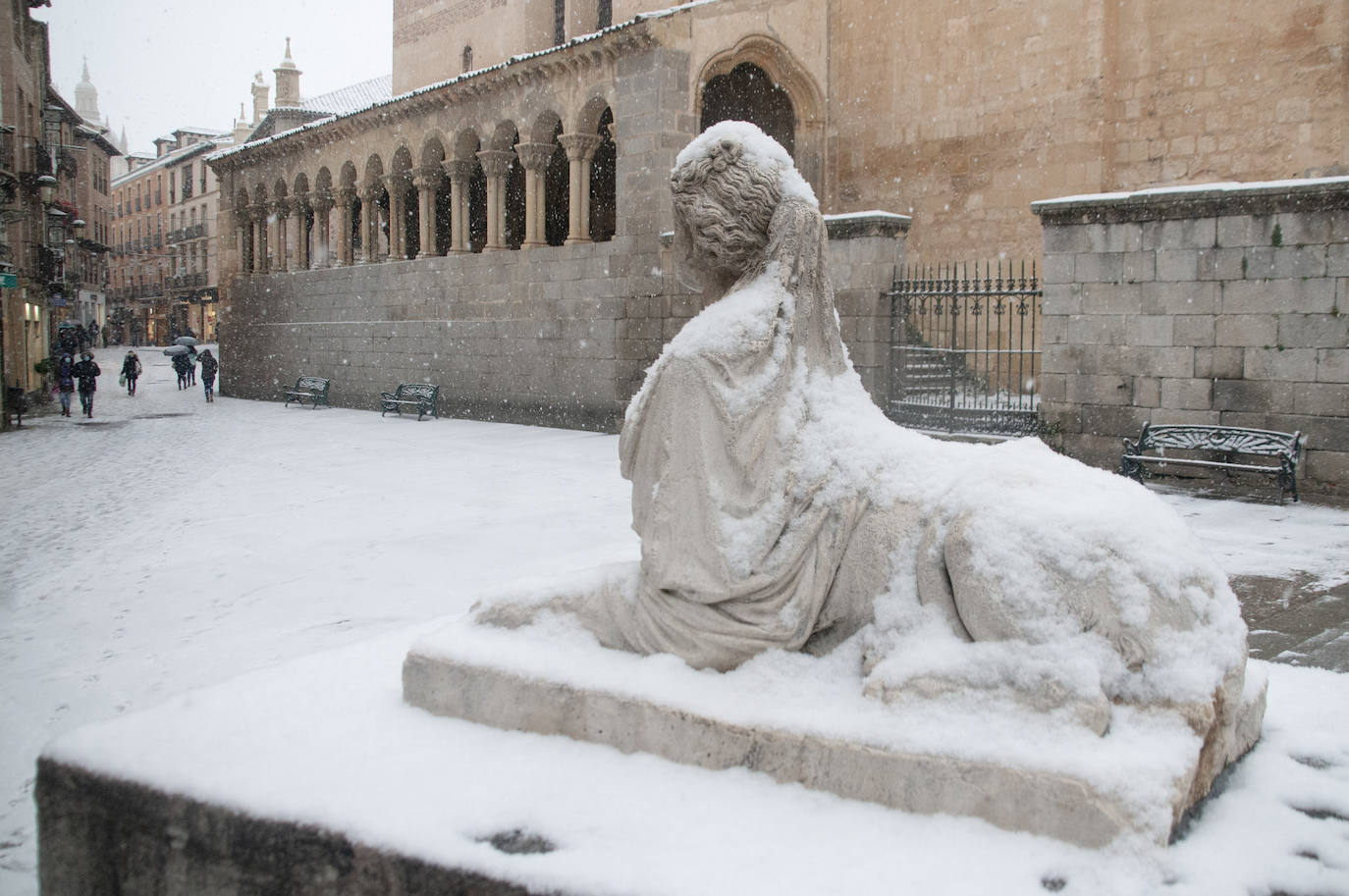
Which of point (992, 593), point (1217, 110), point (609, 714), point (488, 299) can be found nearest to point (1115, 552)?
point (992, 593)

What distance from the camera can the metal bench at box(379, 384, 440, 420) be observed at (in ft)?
63.3

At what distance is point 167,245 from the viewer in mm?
69125

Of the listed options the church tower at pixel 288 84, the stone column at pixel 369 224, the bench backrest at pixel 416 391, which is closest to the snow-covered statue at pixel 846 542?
the bench backrest at pixel 416 391

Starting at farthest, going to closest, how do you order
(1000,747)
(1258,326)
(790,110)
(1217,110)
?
(790,110), (1217,110), (1258,326), (1000,747)

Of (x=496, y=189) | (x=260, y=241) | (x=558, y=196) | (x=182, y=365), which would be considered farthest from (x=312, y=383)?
(x=182, y=365)

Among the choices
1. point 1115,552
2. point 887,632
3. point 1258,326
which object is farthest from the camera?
point 1258,326

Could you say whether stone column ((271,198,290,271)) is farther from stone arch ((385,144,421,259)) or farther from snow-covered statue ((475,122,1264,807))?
snow-covered statue ((475,122,1264,807))

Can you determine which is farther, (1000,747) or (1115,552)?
(1115,552)

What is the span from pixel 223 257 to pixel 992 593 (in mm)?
28349

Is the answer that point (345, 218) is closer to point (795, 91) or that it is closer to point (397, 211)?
point (397, 211)

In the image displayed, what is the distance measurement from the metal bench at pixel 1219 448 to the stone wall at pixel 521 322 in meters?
3.49

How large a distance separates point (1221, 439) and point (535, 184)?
41.3ft

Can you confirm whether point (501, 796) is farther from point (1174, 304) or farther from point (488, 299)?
point (488, 299)

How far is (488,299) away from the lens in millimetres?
18781
